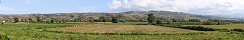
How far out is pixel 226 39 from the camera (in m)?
60.6

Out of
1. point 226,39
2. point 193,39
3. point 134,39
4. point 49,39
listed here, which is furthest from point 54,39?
point 226,39

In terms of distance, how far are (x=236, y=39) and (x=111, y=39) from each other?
17.4m

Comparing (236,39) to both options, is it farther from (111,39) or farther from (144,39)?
(111,39)

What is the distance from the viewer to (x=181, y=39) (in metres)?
62.3

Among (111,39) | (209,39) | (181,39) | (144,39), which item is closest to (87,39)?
(111,39)

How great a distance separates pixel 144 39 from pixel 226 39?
11338 millimetres

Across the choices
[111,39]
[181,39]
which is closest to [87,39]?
[111,39]

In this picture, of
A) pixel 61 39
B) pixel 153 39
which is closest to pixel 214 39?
pixel 153 39

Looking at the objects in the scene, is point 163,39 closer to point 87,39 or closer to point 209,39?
point 209,39

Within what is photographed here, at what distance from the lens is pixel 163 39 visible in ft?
206

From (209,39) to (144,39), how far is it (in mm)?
9094

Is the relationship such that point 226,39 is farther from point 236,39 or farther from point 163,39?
point 163,39

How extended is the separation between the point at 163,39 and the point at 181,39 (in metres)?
2.56

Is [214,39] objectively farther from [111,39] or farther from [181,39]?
[111,39]
